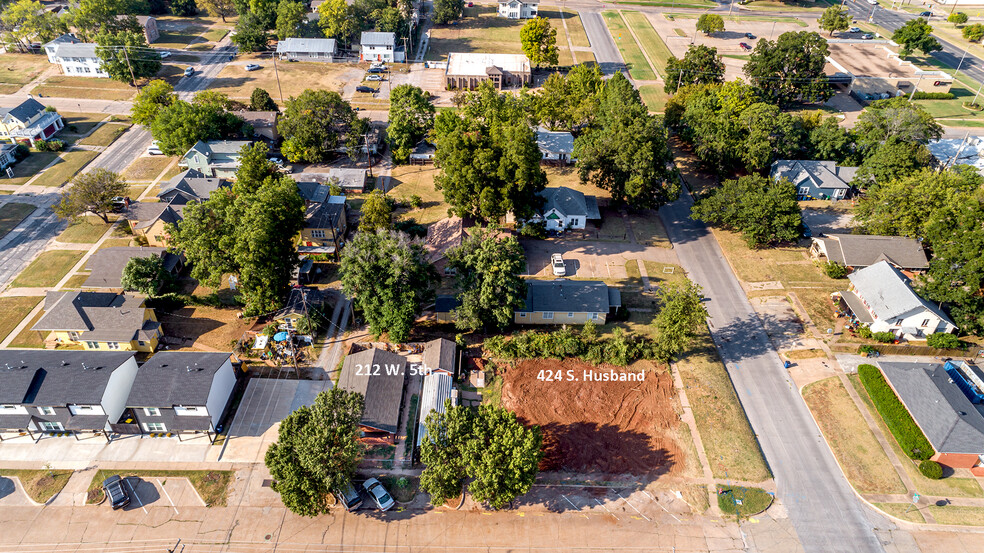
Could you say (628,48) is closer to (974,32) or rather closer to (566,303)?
(974,32)

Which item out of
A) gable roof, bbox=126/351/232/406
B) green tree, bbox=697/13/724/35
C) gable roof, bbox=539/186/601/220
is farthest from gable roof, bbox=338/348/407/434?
green tree, bbox=697/13/724/35

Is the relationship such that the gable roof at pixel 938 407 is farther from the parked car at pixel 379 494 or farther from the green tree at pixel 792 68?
the green tree at pixel 792 68

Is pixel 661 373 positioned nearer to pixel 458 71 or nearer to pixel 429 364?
pixel 429 364

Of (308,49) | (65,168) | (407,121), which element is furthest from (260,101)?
(308,49)

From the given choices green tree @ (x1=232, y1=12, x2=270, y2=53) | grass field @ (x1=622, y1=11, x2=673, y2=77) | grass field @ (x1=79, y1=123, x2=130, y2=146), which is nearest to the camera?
grass field @ (x1=79, y1=123, x2=130, y2=146)

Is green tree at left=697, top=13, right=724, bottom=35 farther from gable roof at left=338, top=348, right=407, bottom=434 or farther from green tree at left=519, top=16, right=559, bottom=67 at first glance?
gable roof at left=338, top=348, right=407, bottom=434

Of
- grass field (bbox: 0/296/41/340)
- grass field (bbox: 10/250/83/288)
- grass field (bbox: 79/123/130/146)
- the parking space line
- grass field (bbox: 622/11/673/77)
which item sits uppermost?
grass field (bbox: 622/11/673/77)

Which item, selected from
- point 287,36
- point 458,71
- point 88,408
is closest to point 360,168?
point 458,71
